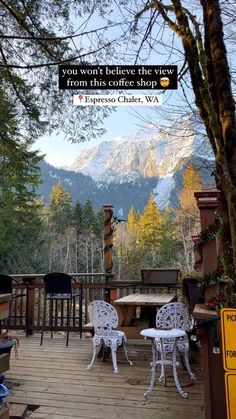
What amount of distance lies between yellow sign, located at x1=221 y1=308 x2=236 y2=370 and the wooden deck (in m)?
1.41

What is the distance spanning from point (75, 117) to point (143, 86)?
3.56 feet

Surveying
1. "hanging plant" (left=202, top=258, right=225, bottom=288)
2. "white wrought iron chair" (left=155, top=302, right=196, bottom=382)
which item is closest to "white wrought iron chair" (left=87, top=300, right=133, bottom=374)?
"white wrought iron chair" (left=155, top=302, right=196, bottom=382)

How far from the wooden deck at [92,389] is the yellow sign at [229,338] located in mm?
1409

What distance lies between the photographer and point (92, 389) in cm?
322

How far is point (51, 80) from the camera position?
4.27 meters

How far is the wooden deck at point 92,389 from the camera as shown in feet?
8.89

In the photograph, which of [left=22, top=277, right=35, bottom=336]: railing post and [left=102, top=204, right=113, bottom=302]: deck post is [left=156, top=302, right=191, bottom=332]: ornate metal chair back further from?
[left=22, top=277, right=35, bottom=336]: railing post

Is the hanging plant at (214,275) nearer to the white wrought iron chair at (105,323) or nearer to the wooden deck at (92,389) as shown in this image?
the wooden deck at (92,389)

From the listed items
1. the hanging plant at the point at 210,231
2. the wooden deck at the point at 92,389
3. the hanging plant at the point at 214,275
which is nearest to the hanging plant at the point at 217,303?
the hanging plant at the point at 214,275

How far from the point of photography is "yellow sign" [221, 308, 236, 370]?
146 cm

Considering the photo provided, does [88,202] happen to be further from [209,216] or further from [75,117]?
[209,216]

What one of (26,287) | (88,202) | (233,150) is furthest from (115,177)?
(233,150)

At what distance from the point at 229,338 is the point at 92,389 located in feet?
6.94

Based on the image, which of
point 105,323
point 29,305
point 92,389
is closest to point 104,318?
point 105,323
